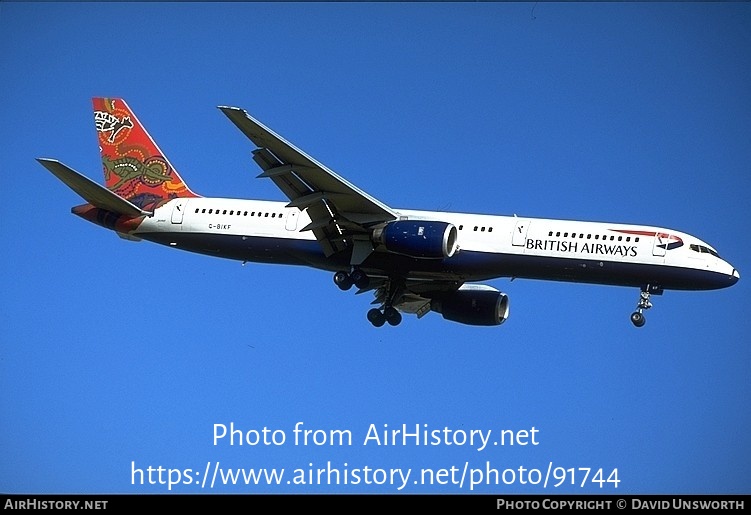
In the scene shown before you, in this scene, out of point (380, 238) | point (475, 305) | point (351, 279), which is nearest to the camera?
point (380, 238)

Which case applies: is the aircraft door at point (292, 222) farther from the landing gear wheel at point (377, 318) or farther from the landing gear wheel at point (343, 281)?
the landing gear wheel at point (377, 318)

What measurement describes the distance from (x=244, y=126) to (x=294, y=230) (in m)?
6.80

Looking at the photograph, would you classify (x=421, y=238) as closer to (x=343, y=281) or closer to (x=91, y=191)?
(x=343, y=281)

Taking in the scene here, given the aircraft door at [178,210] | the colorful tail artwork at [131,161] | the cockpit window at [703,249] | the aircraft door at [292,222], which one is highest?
the colorful tail artwork at [131,161]

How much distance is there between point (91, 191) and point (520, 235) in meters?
15.0

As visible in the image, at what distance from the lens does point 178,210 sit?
153 ft

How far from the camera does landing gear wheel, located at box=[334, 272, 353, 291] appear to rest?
44875mm

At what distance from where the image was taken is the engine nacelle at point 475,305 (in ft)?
160

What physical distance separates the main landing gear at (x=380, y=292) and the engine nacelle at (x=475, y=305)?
8.01 feet

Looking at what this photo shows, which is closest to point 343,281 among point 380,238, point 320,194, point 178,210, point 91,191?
point 380,238

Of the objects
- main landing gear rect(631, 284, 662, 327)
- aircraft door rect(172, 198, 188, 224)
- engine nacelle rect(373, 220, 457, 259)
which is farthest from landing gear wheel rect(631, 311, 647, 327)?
aircraft door rect(172, 198, 188, 224)

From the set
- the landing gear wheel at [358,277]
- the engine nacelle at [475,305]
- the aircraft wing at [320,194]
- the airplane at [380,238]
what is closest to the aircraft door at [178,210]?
the airplane at [380,238]

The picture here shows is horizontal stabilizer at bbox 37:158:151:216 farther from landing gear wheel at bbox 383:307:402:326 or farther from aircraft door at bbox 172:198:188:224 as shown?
landing gear wheel at bbox 383:307:402:326
